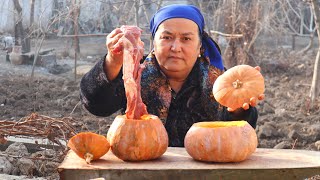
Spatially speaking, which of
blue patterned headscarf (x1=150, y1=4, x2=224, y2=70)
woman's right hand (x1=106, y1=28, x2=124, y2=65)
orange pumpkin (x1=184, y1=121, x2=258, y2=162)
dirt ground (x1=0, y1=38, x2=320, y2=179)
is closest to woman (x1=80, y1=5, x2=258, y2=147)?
blue patterned headscarf (x1=150, y1=4, x2=224, y2=70)

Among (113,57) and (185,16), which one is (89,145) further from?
(185,16)

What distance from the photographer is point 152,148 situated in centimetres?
293

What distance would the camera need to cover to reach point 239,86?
3.12m

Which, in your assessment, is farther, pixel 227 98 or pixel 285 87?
pixel 285 87

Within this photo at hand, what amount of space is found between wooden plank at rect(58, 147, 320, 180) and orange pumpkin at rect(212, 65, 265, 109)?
320mm

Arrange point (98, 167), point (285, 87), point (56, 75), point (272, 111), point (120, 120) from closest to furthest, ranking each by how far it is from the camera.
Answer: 1. point (98, 167)
2. point (120, 120)
3. point (272, 111)
4. point (285, 87)
5. point (56, 75)

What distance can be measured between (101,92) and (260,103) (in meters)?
5.93

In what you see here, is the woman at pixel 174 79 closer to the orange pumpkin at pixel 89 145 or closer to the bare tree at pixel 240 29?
the orange pumpkin at pixel 89 145

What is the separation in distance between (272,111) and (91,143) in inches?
259

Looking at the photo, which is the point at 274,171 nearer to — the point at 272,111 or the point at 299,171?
the point at 299,171

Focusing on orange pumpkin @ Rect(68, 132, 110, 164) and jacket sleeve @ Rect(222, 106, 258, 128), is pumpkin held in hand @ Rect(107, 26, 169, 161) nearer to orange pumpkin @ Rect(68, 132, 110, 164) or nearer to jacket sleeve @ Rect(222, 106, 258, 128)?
orange pumpkin @ Rect(68, 132, 110, 164)

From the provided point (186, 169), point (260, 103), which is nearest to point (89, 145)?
point (186, 169)

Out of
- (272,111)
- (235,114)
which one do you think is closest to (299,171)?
(235,114)

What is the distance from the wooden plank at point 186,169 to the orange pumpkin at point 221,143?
0.04 metres
